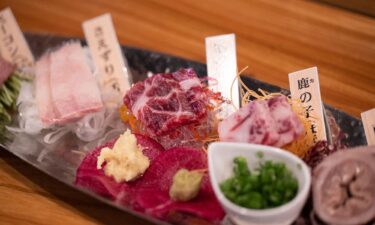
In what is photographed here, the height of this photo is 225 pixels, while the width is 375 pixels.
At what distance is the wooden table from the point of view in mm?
2424

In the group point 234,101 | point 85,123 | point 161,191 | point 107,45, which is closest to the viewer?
Result: point 161,191

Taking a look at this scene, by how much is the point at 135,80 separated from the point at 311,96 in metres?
1.22

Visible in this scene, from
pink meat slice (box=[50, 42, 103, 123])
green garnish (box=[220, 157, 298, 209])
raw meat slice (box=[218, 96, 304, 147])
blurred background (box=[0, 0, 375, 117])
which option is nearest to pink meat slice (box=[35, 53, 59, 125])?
pink meat slice (box=[50, 42, 103, 123])

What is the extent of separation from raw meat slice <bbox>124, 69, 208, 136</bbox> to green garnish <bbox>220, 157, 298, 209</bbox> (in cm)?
58

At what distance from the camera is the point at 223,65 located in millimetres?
2613

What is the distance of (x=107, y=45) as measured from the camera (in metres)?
2.98

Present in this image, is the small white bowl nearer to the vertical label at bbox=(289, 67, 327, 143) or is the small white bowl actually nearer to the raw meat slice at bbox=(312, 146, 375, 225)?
the raw meat slice at bbox=(312, 146, 375, 225)

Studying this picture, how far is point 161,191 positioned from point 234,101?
0.73 meters

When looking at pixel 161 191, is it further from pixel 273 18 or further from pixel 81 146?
pixel 273 18

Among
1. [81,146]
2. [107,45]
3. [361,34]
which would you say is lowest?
[81,146]

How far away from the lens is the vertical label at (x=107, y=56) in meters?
2.90

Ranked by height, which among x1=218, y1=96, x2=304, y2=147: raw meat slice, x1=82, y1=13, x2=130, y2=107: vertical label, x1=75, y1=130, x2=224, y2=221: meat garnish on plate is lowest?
x1=75, y1=130, x2=224, y2=221: meat garnish on plate

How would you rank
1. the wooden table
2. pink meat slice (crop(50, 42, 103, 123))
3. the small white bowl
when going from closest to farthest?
the small white bowl < the wooden table < pink meat slice (crop(50, 42, 103, 123))

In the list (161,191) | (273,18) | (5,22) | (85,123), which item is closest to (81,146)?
(85,123)
